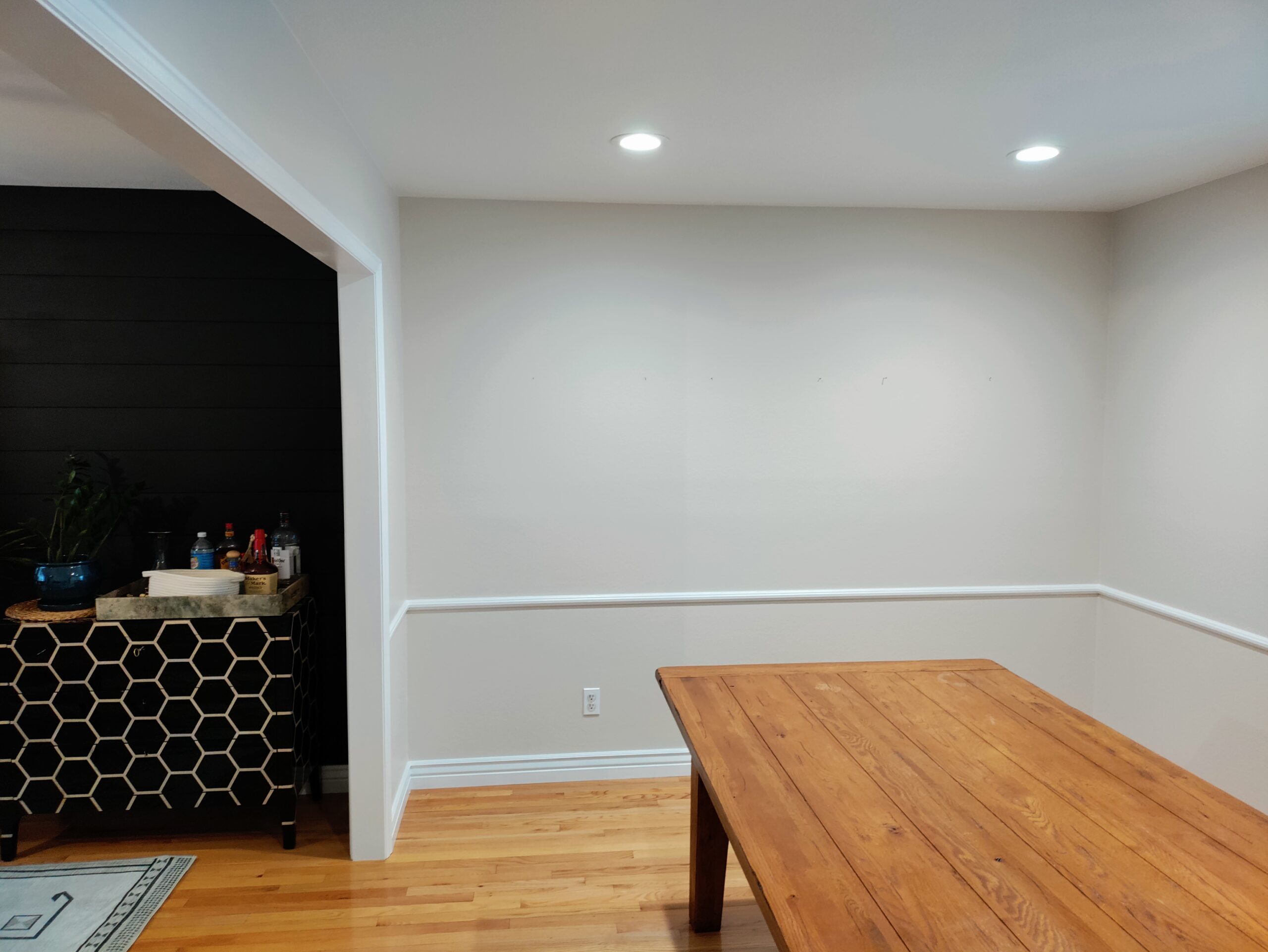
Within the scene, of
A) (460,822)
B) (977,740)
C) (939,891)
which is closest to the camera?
(939,891)

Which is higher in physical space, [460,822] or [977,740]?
[977,740]

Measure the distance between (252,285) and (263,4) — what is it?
1.64m

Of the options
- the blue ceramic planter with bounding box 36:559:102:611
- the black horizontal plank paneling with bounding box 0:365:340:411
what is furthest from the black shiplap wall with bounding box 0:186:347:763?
the blue ceramic planter with bounding box 36:559:102:611

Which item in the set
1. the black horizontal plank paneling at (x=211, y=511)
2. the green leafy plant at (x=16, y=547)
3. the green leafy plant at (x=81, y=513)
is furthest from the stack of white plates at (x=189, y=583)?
the green leafy plant at (x=16, y=547)

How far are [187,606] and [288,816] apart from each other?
0.80m

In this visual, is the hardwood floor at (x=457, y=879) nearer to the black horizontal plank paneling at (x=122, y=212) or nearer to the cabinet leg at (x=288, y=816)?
the cabinet leg at (x=288, y=816)

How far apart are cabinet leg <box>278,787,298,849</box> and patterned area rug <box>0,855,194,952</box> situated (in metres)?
0.29

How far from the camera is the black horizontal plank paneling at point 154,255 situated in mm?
2949

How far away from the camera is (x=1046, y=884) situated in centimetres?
131

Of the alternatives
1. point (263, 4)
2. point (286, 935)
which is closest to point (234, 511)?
point (286, 935)

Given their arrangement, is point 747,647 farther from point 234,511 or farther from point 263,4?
point 263,4

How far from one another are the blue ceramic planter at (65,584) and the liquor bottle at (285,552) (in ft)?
1.81

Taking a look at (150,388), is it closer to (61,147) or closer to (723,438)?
(61,147)

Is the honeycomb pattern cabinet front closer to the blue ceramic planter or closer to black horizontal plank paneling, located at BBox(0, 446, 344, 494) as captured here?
the blue ceramic planter
